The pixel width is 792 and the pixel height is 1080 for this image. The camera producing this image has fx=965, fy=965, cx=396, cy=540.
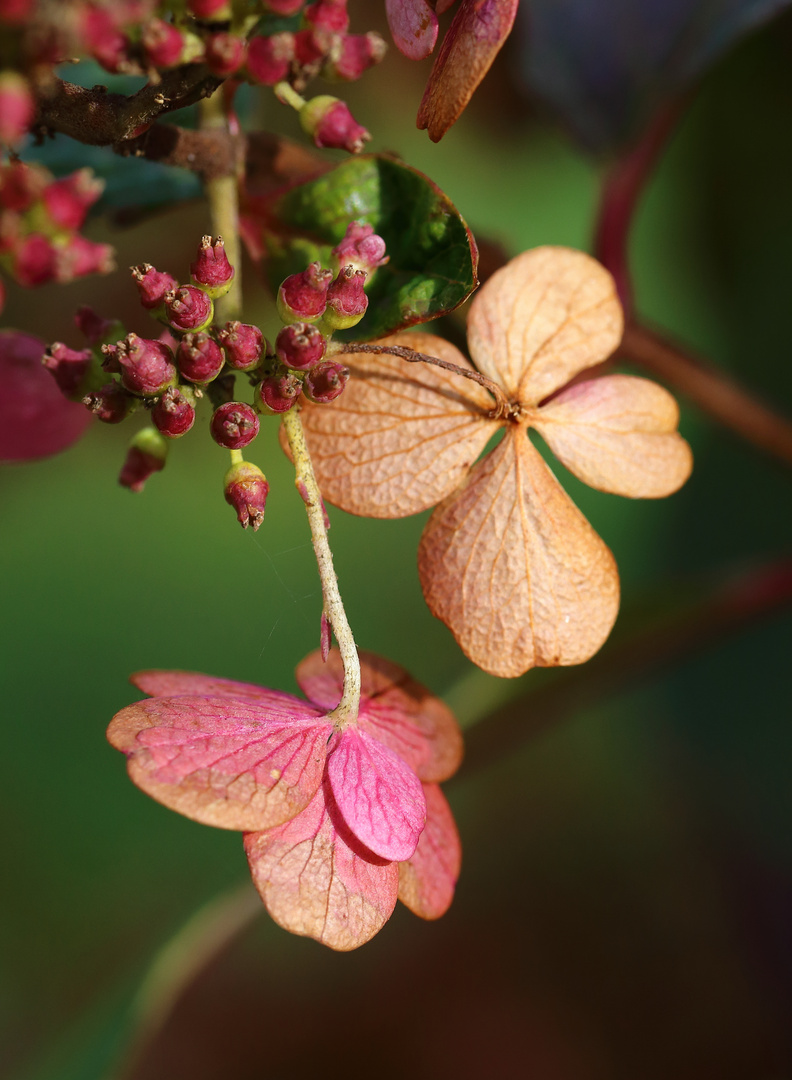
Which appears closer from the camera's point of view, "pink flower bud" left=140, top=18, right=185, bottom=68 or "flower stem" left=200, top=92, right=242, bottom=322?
"pink flower bud" left=140, top=18, right=185, bottom=68

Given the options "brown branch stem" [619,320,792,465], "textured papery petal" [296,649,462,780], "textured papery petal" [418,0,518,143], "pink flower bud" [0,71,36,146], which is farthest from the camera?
"brown branch stem" [619,320,792,465]

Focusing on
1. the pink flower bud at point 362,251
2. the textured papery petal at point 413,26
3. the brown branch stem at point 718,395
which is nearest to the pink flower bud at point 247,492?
the pink flower bud at point 362,251

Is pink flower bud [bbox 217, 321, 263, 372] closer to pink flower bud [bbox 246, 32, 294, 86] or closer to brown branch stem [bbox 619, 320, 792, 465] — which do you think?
pink flower bud [bbox 246, 32, 294, 86]

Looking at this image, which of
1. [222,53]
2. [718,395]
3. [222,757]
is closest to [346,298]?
[222,53]

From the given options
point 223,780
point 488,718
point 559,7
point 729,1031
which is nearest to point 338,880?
point 223,780

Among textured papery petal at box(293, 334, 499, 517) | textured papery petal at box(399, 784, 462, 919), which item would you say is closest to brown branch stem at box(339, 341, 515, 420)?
textured papery petal at box(293, 334, 499, 517)

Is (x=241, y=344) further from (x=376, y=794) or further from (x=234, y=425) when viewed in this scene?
(x=376, y=794)

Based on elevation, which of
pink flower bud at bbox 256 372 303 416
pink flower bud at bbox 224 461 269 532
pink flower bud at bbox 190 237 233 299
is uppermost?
pink flower bud at bbox 190 237 233 299

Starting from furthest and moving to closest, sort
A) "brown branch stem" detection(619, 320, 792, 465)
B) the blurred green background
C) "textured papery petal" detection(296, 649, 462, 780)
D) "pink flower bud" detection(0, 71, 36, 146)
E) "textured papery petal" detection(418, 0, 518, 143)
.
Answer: the blurred green background → "brown branch stem" detection(619, 320, 792, 465) → "textured papery petal" detection(296, 649, 462, 780) → "textured papery petal" detection(418, 0, 518, 143) → "pink flower bud" detection(0, 71, 36, 146)
